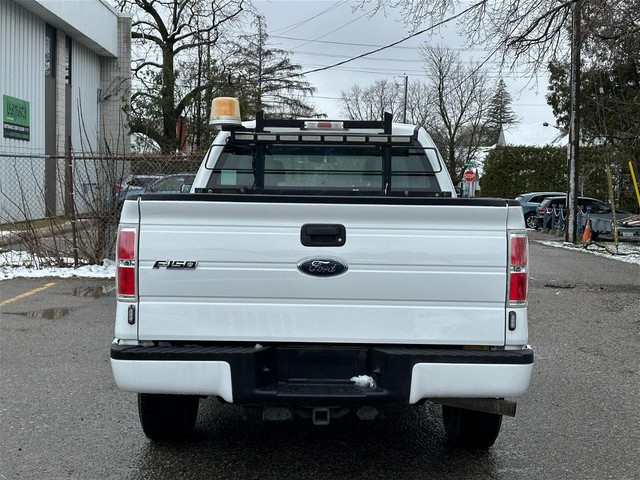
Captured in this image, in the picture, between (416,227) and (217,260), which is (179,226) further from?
(416,227)

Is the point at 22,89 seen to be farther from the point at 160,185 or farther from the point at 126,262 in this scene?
the point at 126,262

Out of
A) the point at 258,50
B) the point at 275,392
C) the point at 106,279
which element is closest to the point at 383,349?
the point at 275,392

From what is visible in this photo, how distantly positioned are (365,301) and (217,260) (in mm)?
747

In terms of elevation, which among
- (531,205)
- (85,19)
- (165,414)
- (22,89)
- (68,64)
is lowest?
(165,414)

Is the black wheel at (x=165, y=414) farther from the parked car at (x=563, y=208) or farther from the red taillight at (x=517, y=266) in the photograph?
the parked car at (x=563, y=208)

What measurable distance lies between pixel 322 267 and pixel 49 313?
20.3 ft

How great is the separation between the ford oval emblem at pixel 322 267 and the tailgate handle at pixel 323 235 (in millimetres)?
78

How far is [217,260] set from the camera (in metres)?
3.45

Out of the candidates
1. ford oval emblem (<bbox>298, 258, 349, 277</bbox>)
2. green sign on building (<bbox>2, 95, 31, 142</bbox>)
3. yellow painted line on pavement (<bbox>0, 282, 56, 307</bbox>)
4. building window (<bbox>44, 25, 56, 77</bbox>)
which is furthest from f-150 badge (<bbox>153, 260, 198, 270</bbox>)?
building window (<bbox>44, 25, 56, 77</bbox>)

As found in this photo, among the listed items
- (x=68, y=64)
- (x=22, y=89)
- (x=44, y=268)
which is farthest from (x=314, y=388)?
(x=68, y=64)

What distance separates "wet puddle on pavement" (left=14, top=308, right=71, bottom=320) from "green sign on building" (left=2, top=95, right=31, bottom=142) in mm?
11911

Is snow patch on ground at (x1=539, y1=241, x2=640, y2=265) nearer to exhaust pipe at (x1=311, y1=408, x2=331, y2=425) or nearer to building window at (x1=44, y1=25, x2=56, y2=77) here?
exhaust pipe at (x1=311, y1=408, x2=331, y2=425)

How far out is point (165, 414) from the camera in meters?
4.18

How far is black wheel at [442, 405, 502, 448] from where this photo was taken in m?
4.20
